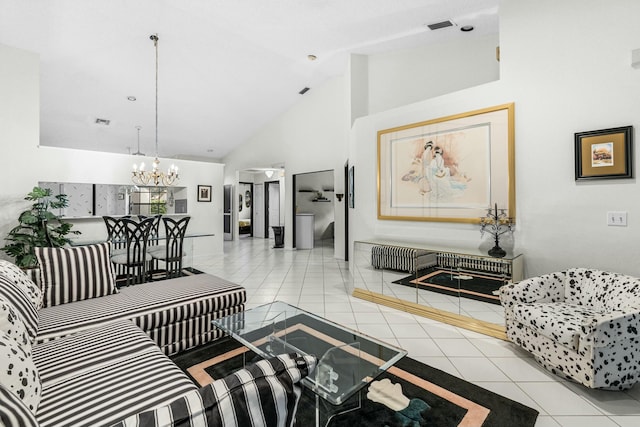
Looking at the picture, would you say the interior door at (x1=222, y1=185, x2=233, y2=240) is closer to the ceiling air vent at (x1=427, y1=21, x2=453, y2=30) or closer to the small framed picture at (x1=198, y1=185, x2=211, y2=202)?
the small framed picture at (x1=198, y1=185, x2=211, y2=202)

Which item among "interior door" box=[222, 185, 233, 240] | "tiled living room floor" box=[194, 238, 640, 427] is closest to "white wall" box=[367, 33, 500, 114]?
"tiled living room floor" box=[194, 238, 640, 427]

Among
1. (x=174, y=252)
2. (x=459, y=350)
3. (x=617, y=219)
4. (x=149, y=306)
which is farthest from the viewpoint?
(x=174, y=252)

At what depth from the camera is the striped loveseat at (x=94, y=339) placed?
1086 millimetres

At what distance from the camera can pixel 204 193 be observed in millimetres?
7027

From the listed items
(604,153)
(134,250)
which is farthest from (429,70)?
(134,250)

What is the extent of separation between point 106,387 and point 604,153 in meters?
3.78

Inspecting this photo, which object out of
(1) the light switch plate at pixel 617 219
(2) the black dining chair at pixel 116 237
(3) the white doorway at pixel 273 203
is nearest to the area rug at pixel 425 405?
(1) the light switch plate at pixel 617 219

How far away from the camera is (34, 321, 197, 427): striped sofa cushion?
1.13 meters

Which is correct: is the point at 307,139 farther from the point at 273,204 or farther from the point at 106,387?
the point at 106,387

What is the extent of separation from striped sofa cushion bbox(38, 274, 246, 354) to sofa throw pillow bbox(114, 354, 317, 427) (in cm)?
171

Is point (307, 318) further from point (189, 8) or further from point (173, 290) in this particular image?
point (189, 8)

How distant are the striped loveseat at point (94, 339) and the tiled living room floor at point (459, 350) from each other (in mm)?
1185

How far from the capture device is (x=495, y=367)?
2.20 meters

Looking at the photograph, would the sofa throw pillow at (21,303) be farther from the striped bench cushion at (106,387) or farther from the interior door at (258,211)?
the interior door at (258,211)
